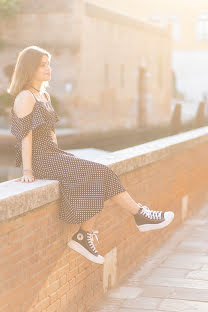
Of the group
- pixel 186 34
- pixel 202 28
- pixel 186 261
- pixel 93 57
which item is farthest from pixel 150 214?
pixel 202 28

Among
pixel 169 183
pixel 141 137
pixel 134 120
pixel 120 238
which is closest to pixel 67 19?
pixel 141 137

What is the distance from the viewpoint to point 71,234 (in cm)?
475

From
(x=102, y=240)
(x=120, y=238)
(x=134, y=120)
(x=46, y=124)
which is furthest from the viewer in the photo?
(x=134, y=120)

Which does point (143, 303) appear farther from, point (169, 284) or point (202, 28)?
point (202, 28)

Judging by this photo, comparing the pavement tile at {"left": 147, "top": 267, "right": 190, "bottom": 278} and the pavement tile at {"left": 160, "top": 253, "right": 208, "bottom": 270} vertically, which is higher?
the pavement tile at {"left": 147, "top": 267, "right": 190, "bottom": 278}

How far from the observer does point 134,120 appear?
32.4 metres

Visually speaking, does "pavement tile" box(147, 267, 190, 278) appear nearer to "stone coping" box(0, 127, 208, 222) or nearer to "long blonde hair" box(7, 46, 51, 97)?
"stone coping" box(0, 127, 208, 222)

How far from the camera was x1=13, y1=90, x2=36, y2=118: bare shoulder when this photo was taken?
14.7ft

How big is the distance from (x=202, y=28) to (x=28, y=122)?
Answer: 44.3 m

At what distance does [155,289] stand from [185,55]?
42.4 m

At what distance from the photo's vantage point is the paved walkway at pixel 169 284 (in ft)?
17.2

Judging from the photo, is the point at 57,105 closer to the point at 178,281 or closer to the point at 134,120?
the point at 134,120

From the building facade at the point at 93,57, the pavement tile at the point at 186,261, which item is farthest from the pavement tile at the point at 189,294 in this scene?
the building facade at the point at 93,57

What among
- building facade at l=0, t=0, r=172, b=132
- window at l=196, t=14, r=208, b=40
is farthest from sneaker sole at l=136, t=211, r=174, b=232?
window at l=196, t=14, r=208, b=40
